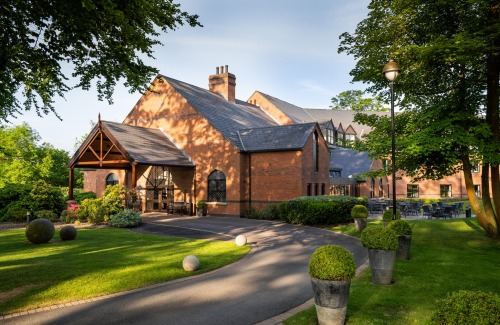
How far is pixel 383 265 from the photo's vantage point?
887cm

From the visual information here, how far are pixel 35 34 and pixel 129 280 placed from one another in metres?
8.08

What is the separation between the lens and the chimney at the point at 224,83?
3800 cm

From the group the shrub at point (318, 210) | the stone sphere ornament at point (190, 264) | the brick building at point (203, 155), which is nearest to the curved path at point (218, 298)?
the stone sphere ornament at point (190, 264)

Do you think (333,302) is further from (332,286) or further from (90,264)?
(90,264)

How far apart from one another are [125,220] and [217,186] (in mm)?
8886

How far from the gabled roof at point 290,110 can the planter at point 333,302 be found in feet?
128

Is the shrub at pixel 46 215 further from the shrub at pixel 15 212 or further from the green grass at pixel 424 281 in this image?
the green grass at pixel 424 281

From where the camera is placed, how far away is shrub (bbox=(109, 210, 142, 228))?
66.6ft

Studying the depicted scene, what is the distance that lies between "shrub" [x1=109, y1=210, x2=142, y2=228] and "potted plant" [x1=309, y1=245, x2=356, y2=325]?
53.4ft

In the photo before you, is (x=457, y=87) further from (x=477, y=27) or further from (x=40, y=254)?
(x=40, y=254)

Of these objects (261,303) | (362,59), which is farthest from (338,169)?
(261,303)

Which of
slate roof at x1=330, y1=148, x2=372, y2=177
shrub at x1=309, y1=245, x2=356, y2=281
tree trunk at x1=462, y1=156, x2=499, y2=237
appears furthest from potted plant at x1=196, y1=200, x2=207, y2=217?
shrub at x1=309, y1=245, x2=356, y2=281

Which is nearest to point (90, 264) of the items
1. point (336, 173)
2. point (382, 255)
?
point (382, 255)

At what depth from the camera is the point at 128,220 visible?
20.4 m
